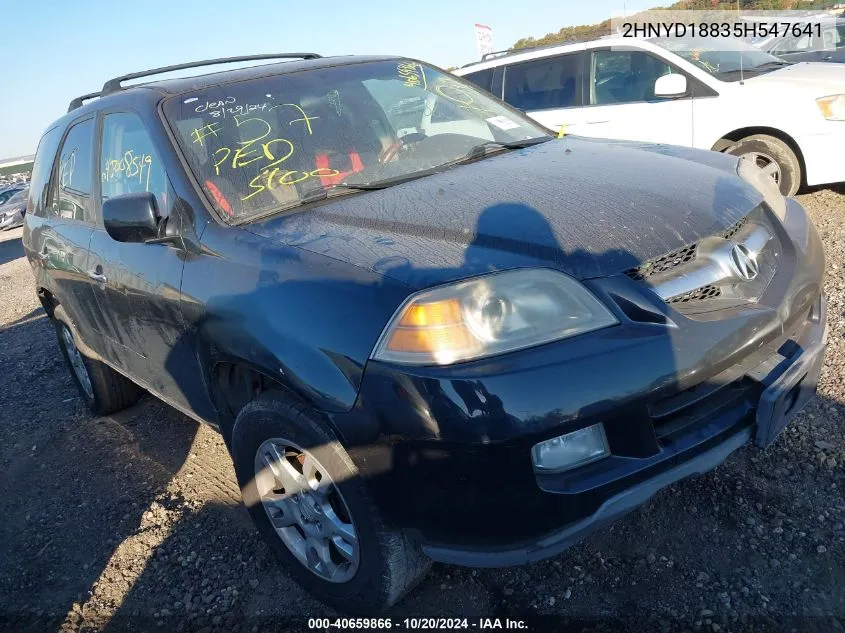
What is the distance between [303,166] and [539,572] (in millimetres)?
1765

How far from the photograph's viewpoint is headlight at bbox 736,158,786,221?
244 cm

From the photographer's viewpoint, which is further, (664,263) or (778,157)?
(778,157)

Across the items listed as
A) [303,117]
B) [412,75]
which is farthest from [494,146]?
[303,117]

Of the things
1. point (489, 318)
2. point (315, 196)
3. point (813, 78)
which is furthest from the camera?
point (813, 78)

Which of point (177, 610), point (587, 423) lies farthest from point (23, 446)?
point (587, 423)

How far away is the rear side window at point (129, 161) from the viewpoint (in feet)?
8.57

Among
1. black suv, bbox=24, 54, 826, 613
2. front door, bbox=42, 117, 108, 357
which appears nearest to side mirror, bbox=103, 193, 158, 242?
black suv, bbox=24, 54, 826, 613

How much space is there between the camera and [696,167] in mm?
2521

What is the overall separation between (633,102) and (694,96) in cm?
53

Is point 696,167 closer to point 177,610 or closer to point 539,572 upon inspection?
point 539,572

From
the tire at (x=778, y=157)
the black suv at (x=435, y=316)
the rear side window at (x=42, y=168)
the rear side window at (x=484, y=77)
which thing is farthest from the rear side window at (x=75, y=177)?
the tire at (x=778, y=157)

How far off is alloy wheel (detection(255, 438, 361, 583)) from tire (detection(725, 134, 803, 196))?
490 cm

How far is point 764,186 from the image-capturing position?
101 inches

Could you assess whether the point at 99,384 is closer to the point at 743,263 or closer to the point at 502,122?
the point at 502,122
